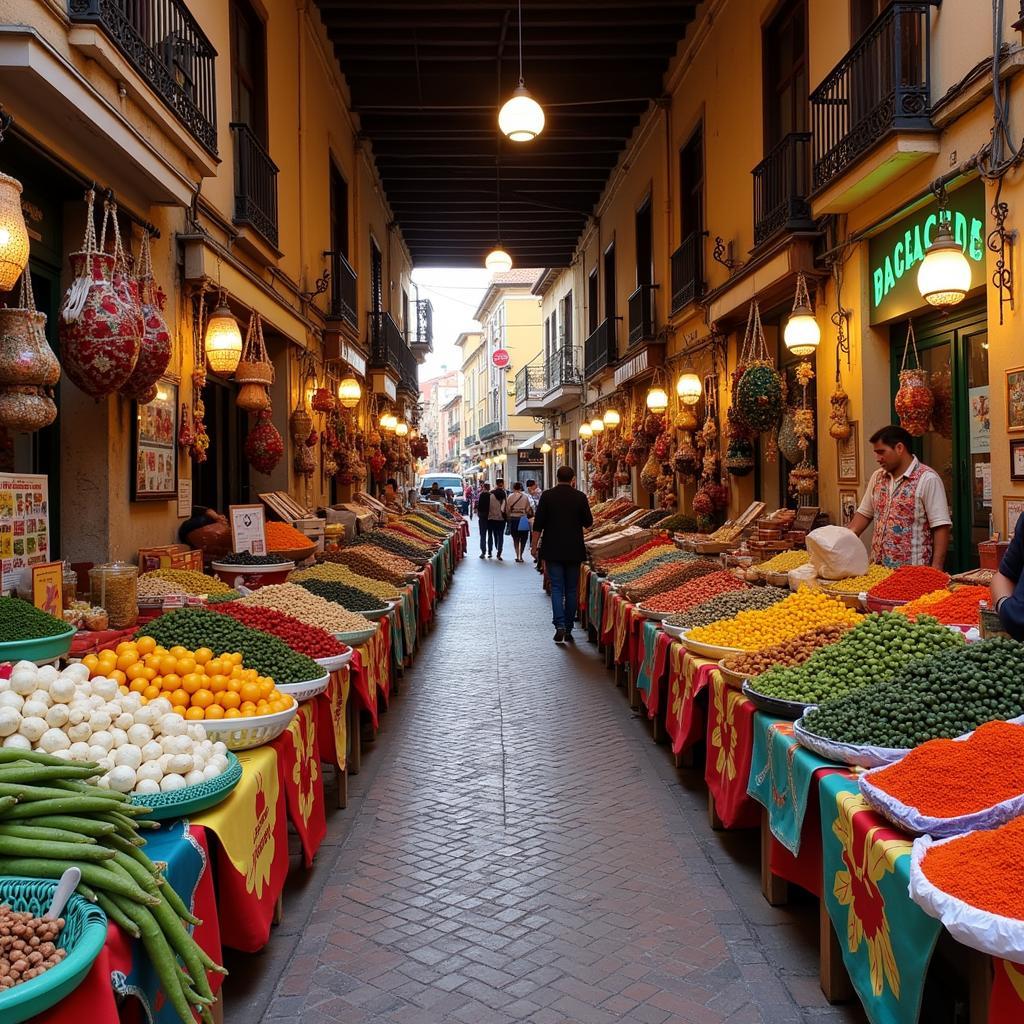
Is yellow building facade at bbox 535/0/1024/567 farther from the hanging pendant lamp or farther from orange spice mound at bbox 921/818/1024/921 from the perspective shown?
orange spice mound at bbox 921/818/1024/921

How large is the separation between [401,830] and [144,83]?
4.79 metres

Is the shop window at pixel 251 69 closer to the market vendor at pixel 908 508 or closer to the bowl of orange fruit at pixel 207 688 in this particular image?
the market vendor at pixel 908 508

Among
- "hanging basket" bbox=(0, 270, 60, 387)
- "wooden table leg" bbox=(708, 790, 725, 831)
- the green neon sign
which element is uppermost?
the green neon sign

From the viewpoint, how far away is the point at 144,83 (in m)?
5.61

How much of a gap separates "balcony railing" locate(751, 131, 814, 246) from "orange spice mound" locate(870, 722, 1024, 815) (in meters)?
6.76

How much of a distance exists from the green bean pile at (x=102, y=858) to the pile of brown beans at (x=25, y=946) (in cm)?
13

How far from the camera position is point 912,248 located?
696cm

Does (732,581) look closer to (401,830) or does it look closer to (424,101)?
(401,830)

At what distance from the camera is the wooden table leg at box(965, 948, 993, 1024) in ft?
7.25

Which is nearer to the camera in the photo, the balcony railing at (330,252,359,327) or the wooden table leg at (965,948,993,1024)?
the wooden table leg at (965,948,993,1024)

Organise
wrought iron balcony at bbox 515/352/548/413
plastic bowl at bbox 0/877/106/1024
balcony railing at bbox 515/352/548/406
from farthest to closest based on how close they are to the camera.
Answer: balcony railing at bbox 515/352/548/406 < wrought iron balcony at bbox 515/352/548/413 < plastic bowl at bbox 0/877/106/1024

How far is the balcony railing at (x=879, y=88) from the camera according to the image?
21.0 feet

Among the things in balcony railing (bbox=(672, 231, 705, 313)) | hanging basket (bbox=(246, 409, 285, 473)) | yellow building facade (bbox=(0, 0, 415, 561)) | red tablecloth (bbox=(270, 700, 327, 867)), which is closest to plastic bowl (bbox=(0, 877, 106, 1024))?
red tablecloth (bbox=(270, 700, 327, 867))

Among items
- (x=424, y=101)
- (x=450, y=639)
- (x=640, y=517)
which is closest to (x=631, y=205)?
(x=424, y=101)
